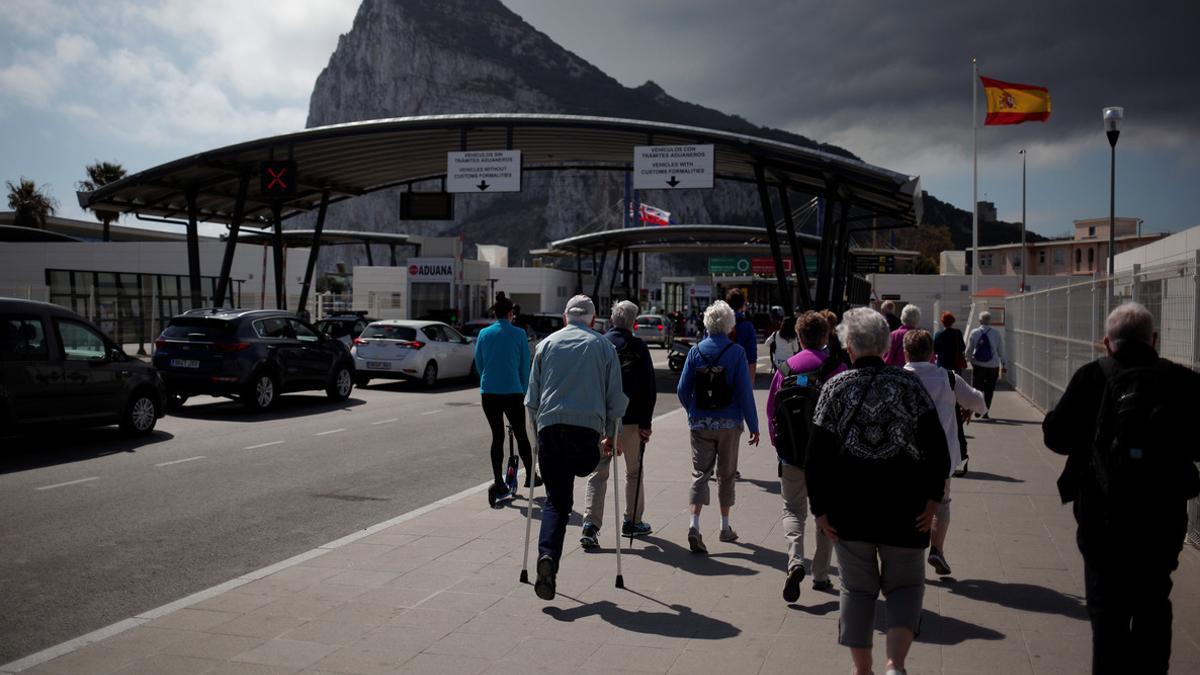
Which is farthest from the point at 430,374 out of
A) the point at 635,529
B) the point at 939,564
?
the point at 939,564

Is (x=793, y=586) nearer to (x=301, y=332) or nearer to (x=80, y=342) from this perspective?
(x=80, y=342)

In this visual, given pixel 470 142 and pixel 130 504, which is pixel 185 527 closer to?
pixel 130 504

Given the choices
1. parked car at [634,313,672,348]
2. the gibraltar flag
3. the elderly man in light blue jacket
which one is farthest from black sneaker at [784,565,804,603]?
the gibraltar flag

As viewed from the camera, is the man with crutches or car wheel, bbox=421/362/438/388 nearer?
the man with crutches

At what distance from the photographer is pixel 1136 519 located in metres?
3.57

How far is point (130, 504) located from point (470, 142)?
2203 centimetres

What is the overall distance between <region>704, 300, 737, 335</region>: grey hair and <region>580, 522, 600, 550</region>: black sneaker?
5.46ft

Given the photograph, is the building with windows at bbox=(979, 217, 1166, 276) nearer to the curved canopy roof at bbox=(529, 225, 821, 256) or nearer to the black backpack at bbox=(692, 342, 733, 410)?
the curved canopy roof at bbox=(529, 225, 821, 256)

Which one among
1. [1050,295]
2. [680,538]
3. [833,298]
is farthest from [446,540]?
[833,298]

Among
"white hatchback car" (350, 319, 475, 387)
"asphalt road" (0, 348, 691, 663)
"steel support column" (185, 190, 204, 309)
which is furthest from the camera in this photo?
"steel support column" (185, 190, 204, 309)

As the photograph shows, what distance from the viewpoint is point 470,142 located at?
95.7ft

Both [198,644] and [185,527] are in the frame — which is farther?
[185,527]

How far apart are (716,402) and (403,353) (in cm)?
1470

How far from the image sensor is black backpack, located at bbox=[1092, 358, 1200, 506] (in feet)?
11.6
